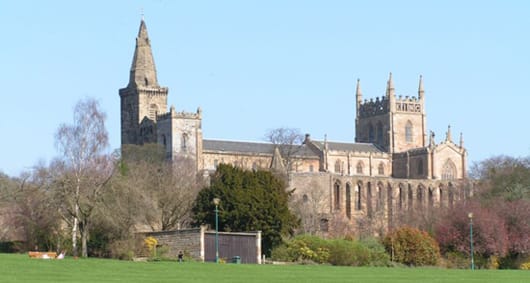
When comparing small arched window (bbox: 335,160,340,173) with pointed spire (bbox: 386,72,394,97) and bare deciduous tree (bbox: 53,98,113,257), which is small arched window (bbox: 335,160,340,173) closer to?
pointed spire (bbox: 386,72,394,97)

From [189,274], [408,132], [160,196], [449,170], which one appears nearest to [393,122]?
[408,132]

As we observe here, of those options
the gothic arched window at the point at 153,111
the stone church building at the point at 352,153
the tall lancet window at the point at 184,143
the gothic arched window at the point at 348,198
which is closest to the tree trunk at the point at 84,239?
the stone church building at the point at 352,153

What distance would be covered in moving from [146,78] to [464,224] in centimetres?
8127

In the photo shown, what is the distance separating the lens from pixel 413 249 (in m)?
68.7

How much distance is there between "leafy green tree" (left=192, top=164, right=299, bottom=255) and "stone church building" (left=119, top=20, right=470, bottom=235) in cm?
4937

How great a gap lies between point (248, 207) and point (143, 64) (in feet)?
274

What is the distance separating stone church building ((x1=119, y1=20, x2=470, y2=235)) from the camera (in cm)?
13388

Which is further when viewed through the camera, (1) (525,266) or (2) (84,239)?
(1) (525,266)

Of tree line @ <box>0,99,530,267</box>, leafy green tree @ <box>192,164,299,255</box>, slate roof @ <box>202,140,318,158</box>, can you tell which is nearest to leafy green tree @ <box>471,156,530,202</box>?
tree line @ <box>0,99,530,267</box>

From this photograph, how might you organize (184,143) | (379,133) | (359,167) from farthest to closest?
(379,133) < (359,167) < (184,143)

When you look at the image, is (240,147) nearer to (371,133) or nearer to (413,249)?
(371,133)

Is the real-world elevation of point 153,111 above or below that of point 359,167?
above

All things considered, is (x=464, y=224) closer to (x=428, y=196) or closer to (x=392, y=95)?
(x=428, y=196)

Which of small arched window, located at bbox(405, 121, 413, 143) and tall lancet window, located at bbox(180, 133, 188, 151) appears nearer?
tall lancet window, located at bbox(180, 133, 188, 151)
